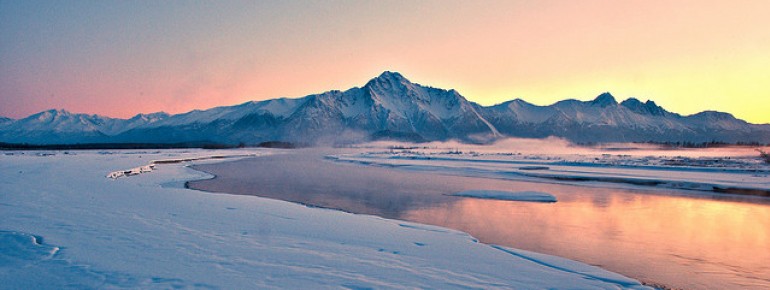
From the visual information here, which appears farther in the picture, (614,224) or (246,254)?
(614,224)

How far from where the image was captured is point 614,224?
1311 cm

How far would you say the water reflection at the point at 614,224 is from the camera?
855 centimetres

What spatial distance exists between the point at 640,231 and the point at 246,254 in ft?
35.1

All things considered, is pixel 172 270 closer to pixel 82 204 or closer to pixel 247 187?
pixel 82 204

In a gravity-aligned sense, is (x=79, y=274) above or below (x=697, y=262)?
above

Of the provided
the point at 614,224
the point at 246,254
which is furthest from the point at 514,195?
the point at 246,254

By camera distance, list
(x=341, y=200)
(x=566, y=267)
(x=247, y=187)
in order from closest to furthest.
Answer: (x=566, y=267) → (x=341, y=200) → (x=247, y=187)

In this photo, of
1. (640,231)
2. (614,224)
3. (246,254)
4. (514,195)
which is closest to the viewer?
→ (246,254)

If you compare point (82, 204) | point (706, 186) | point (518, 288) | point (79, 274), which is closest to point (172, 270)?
point (79, 274)

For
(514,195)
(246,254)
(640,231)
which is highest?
(246,254)

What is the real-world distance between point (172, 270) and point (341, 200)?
1141 cm

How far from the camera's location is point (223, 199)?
15.7 meters

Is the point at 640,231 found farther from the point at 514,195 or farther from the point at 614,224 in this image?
the point at 514,195

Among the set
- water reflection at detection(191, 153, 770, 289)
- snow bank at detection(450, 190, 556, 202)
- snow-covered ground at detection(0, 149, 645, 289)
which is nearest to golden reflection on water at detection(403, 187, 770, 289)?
water reflection at detection(191, 153, 770, 289)
